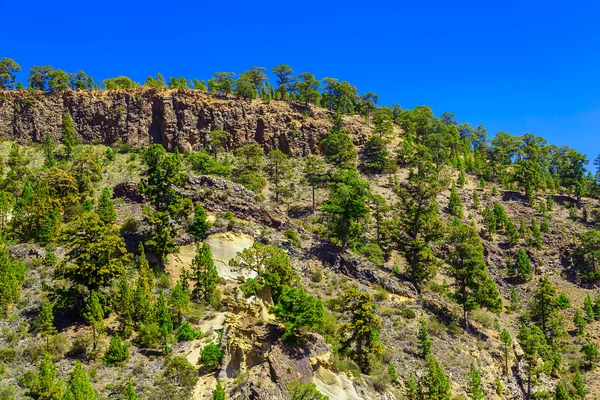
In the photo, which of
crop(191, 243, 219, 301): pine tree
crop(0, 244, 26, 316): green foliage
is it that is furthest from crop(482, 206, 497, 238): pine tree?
crop(0, 244, 26, 316): green foliage

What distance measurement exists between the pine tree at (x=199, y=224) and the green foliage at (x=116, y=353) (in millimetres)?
20180

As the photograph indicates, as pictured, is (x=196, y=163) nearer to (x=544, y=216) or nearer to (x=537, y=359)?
(x=537, y=359)

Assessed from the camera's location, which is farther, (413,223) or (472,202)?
(472,202)

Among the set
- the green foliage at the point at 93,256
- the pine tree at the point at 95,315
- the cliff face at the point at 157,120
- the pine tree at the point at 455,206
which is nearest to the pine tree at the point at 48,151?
the cliff face at the point at 157,120

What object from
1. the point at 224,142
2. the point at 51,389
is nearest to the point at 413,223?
the point at 51,389

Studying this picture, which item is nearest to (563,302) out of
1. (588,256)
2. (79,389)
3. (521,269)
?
(521,269)

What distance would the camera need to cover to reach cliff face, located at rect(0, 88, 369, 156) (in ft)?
327

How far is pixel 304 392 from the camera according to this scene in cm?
3042

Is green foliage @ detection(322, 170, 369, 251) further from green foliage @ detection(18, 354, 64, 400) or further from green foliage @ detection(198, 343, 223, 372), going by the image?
green foliage @ detection(18, 354, 64, 400)

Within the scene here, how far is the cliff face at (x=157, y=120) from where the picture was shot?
99744 mm

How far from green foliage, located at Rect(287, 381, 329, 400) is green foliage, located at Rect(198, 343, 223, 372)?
7.47 meters

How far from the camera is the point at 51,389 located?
1133 inches

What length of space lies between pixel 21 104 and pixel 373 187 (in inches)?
3249

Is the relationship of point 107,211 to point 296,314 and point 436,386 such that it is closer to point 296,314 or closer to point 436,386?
point 296,314
